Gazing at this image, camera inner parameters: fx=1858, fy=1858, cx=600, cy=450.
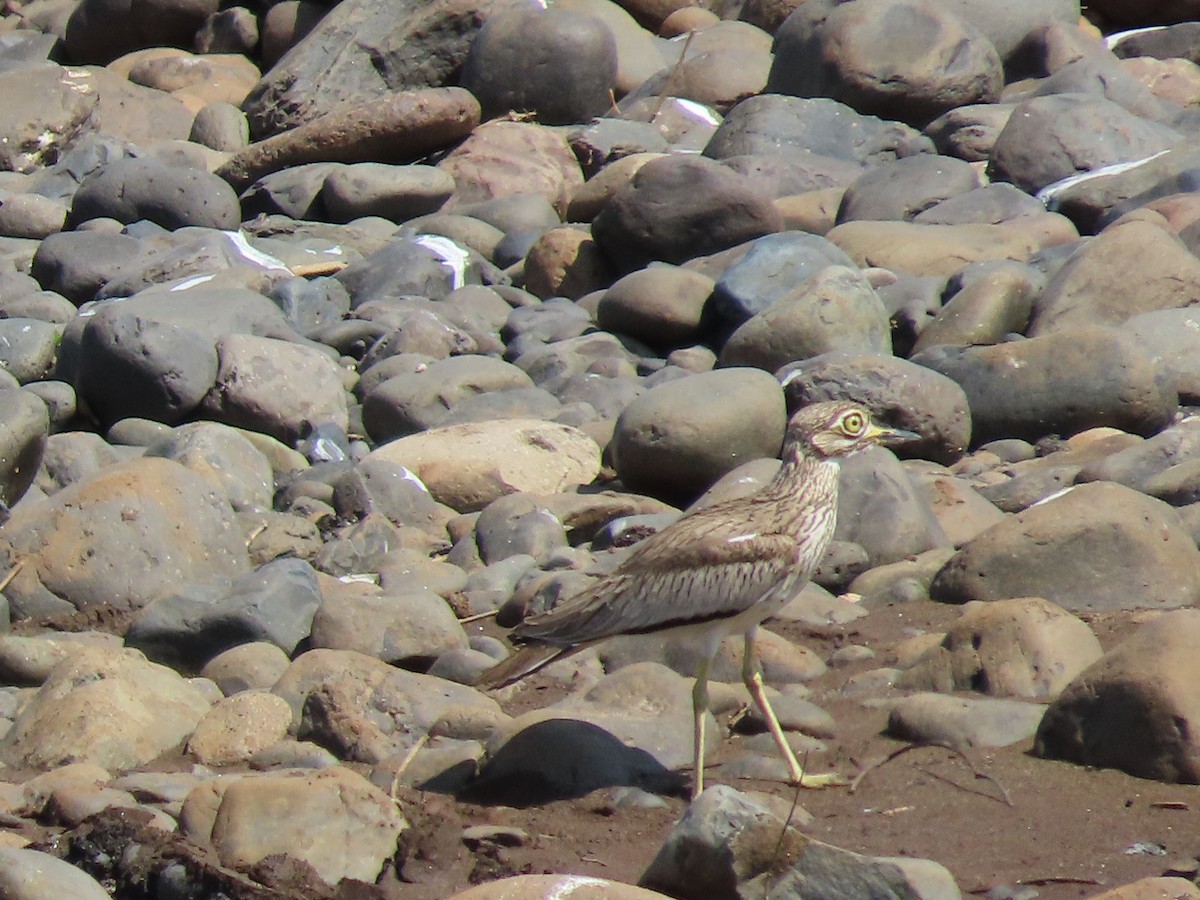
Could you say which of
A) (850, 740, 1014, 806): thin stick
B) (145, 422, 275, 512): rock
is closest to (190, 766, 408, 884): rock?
(850, 740, 1014, 806): thin stick

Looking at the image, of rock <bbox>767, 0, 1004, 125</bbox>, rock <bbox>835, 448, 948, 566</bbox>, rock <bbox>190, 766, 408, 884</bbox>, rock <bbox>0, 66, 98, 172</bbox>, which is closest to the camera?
rock <bbox>190, 766, 408, 884</bbox>

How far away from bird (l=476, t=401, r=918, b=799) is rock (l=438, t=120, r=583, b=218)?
9666 millimetres

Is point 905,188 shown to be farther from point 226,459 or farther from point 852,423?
point 852,423

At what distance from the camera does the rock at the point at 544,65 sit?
16734 millimetres

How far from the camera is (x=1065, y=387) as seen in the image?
974 centimetres

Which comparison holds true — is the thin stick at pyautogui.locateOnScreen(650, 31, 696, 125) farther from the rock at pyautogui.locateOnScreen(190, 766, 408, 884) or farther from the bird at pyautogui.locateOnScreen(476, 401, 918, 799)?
the rock at pyautogui.locateOnScreen(190, 766, 408, 884)

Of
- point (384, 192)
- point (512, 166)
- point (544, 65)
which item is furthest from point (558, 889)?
point (544, 65)

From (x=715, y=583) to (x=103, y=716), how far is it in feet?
6.85

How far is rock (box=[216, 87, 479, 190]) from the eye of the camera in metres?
16.0

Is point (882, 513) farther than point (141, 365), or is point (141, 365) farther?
point (141, 365)

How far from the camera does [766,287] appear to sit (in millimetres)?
11383

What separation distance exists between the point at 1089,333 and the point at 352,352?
16.0ft

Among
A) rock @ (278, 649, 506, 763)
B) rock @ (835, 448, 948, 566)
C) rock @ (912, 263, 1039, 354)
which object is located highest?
rock @ (278, 649, 506, 763)

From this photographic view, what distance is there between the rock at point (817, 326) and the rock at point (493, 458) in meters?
1.26
